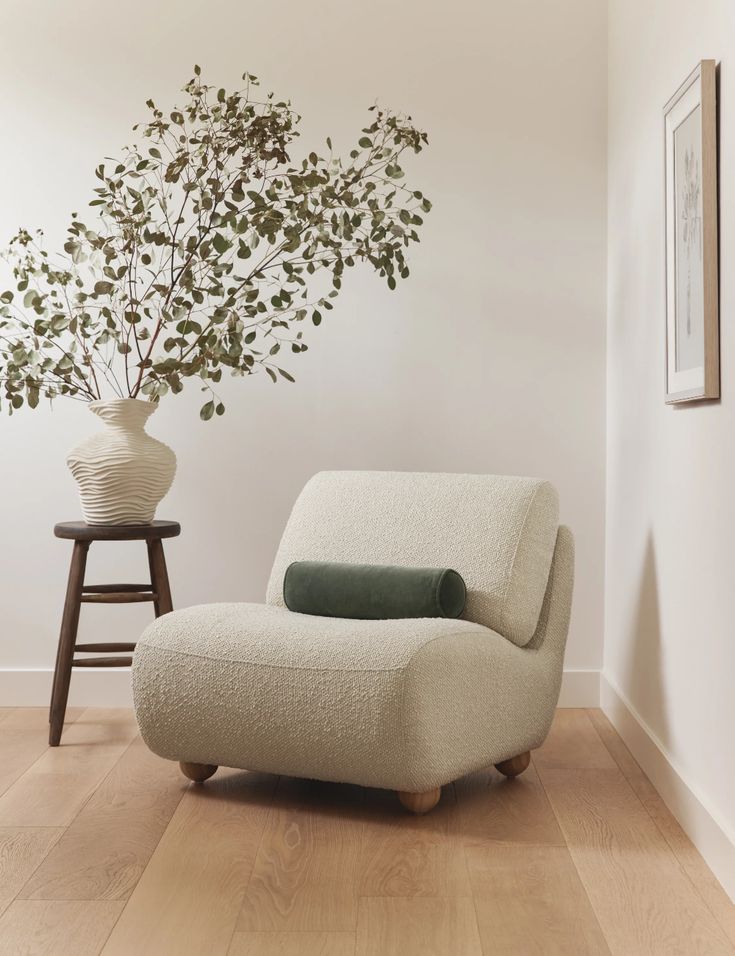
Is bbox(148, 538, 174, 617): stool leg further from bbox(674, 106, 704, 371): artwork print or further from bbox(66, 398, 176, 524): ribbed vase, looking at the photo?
bbox(674, 106, 704, 371): artwork print

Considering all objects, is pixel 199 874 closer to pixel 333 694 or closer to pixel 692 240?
pixel 333 694

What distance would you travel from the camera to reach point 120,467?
320 cm

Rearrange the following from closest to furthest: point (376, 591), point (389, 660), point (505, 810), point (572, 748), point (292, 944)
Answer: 1. point (292, 944)
2. point (389, 660)
3. point (505, 810)
4. point (376, 591)
5. point (572, 748)

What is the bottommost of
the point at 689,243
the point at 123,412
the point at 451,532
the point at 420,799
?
the point at 420,799


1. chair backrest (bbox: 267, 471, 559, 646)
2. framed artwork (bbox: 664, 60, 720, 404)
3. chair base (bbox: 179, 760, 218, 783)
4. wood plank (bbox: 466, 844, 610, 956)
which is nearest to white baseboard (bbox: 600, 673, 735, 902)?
→ wood plank (bbox: 466, 844, 610, 956)

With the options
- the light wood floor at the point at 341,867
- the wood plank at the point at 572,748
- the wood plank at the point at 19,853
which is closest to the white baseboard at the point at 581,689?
the wood plank at the point at 572,748

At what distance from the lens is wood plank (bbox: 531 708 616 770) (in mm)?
2941

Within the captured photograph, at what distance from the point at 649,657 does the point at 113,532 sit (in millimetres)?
1535

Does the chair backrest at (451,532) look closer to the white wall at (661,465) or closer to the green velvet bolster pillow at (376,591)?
the green velvet bolster pillow at (376,591)

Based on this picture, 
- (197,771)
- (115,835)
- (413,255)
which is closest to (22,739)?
(197,771)

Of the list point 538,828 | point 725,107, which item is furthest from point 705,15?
point 538,828

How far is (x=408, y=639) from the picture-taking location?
2408 millimetres

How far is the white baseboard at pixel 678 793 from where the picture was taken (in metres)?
2.09

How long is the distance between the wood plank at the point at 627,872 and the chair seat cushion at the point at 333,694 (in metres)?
0.21
